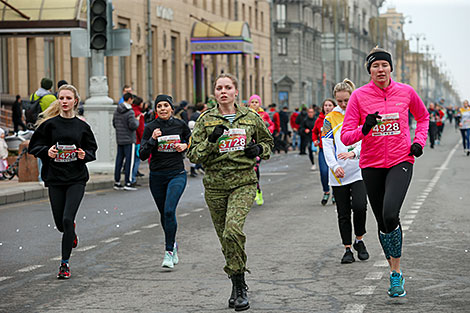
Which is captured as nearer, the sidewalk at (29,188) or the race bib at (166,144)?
the race bib at (166,144)

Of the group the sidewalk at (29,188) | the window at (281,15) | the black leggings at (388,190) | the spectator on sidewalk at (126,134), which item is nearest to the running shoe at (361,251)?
the black leggings at (388,190)

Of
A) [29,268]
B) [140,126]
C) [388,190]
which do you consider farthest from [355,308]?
[140,126]

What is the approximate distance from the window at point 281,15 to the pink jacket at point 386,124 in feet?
257

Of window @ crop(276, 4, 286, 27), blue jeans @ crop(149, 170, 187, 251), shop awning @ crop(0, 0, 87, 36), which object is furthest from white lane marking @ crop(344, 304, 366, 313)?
window @ crop(276, 4, 286, 27)

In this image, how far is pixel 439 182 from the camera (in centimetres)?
2091

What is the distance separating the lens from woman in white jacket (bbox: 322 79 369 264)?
973cm

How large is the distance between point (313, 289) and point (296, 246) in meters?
2.79

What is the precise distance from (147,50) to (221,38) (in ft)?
17.1

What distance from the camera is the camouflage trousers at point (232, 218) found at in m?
7.34

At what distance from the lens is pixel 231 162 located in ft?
24.7

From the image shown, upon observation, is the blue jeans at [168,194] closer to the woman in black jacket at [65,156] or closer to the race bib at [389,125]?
the woman in black jacket at [65,156]

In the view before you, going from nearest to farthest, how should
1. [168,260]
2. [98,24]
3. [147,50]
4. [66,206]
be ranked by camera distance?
[66,206] < [168,260] < [98,24] < [147,50]

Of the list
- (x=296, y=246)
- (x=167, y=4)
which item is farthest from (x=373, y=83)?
(x=167, y=4)

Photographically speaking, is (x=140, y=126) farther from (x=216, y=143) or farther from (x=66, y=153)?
(x=216, y=143)
